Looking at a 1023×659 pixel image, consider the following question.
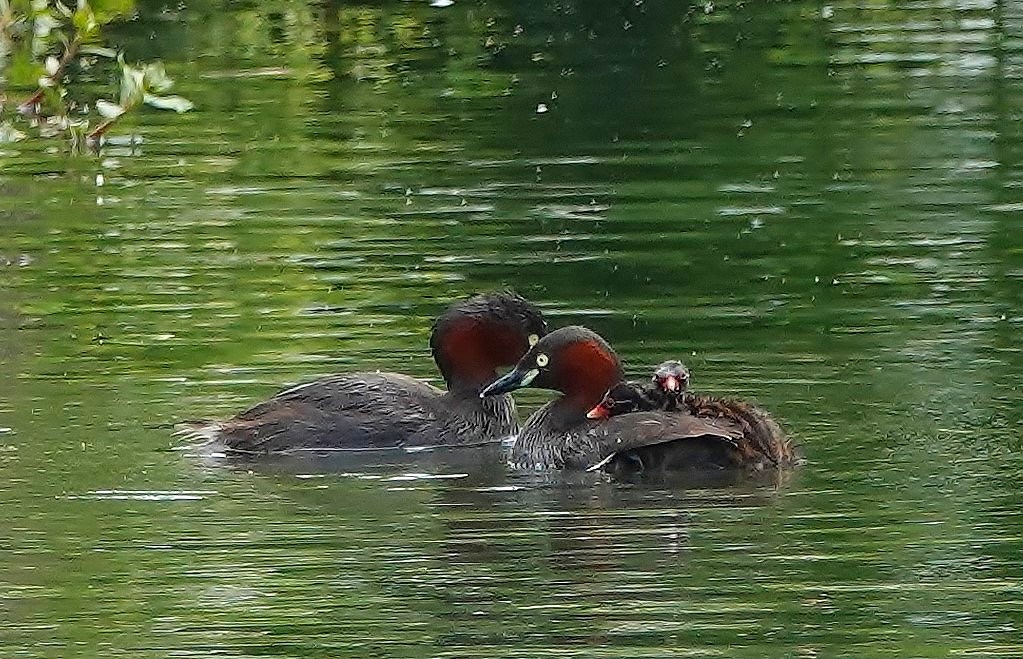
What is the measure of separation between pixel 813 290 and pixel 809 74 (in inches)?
367

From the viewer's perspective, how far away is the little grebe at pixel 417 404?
12.4 metres

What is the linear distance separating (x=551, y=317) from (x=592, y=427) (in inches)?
104

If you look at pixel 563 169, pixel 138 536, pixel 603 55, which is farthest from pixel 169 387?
pixel 603 55

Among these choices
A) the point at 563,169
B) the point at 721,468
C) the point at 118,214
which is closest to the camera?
the point at 721,468

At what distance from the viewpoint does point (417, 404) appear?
12.8 meters

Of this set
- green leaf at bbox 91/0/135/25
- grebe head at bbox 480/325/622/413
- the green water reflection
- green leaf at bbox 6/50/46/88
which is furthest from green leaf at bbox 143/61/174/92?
grebe head at bbox 480/325/622/413

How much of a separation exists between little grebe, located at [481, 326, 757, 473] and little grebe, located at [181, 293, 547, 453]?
255mm

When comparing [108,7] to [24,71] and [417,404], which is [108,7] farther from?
[417,404]

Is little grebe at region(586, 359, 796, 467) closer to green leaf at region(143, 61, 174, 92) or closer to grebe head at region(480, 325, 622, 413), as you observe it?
grebe head at region(480, 325, 622, 413)

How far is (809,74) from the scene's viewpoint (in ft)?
79.9

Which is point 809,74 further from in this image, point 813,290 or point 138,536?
point 138,536

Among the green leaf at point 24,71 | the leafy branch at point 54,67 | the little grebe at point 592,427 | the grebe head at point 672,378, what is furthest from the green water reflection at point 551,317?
the green leaf at point 24,71

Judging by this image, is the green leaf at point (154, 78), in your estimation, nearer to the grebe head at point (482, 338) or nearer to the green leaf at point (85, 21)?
the green leaf at point (85, 21)

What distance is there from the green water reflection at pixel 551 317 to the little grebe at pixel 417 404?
0.20m
